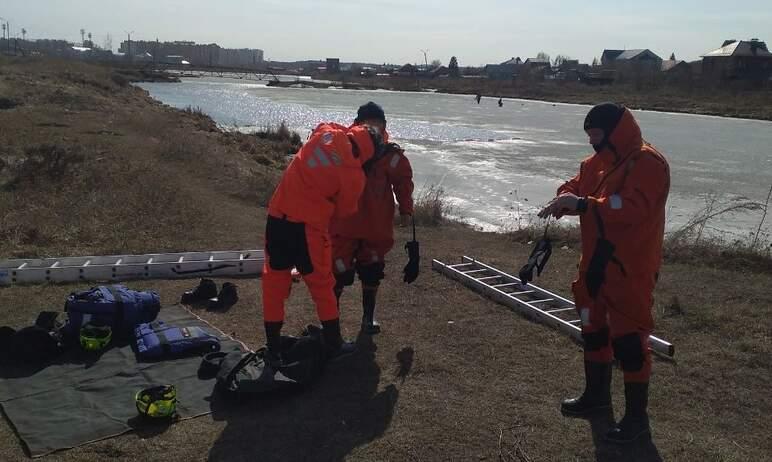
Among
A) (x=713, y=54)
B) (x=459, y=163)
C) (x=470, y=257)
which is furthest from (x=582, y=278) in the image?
(x=713, y=54)

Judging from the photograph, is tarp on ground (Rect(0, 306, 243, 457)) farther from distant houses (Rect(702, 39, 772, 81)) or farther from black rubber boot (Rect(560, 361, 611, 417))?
distant houses (Rect(702, 39, 772, 81))

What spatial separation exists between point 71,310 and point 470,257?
15.6 ft

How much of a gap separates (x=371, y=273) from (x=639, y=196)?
2360 millimetres

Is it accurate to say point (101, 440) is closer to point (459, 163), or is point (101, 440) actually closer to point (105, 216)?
point (105, 216)

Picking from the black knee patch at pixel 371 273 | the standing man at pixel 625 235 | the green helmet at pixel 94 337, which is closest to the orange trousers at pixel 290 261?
the black knee patch at pixel 371 273

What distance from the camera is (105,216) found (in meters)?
8.93

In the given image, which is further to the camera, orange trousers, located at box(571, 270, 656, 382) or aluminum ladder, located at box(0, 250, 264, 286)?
aluminum ladder, located at box(0, 250, 264, 286)

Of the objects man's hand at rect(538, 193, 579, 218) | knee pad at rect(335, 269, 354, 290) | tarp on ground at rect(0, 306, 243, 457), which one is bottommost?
tarp on ground at rect(0, 306, 243, 457)

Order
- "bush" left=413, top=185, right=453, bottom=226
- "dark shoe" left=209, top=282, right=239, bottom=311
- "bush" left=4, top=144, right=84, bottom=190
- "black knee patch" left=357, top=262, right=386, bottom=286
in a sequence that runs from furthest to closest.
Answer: "bush" left=4, top=144, right=84, bottom=190 < "bush" left=413, top=185, right=453, bottom=226 < "dark shoe" left=209, top=282, right=239, bottom=311 < "black knee patch" left=357, top=262, right=386, bottom=286

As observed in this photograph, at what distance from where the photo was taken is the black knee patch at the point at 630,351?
3.75 meters

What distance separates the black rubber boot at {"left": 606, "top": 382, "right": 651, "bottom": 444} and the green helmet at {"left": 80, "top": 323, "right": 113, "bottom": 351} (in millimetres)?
3420

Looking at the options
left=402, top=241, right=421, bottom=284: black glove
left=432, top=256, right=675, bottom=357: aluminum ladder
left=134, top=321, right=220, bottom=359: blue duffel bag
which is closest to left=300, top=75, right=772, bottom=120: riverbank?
left=432, top=256, right=675, bottom=357: aluminum ladder

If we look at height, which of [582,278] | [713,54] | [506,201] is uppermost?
[713,54]

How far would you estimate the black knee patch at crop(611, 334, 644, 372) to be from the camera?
3746mm
